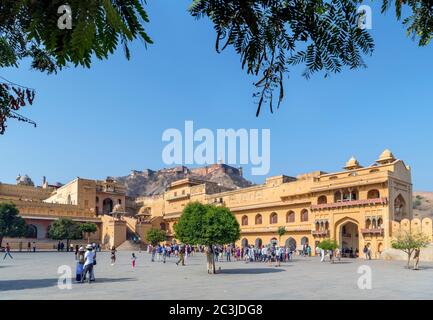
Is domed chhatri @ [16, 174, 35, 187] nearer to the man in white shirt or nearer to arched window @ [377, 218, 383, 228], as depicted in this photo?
arched window @ [377, 218, 383, 228]

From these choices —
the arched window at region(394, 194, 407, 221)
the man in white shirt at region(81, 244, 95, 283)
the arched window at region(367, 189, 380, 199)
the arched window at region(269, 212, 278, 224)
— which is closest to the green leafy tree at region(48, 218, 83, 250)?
the arched window at region(269, 212, 278, 224)

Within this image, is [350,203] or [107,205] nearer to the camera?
[350,203]

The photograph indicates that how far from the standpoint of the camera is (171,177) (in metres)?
129

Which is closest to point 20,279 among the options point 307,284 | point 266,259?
point 307,284

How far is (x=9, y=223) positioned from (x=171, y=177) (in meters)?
87.5

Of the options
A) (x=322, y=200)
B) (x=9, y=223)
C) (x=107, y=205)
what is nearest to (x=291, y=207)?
(x=322, y=200)

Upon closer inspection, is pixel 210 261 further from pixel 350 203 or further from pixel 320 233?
pixel 320 233

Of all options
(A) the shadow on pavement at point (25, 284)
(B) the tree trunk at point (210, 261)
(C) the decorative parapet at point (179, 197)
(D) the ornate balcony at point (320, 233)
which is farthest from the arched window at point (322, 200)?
(A) the shadow on pavement at point (25, 284)

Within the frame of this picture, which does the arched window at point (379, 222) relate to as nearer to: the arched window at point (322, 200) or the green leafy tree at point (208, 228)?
the arched window at point (322, 200)

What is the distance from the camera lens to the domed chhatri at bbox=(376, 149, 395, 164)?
37.3 m

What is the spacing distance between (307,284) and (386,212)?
23.1 m

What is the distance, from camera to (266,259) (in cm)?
2855

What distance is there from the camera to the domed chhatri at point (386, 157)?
122ft

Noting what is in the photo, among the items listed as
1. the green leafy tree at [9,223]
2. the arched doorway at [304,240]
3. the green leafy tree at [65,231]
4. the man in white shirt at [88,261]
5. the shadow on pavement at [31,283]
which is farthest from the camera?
the green leafy tree at [65,231]
